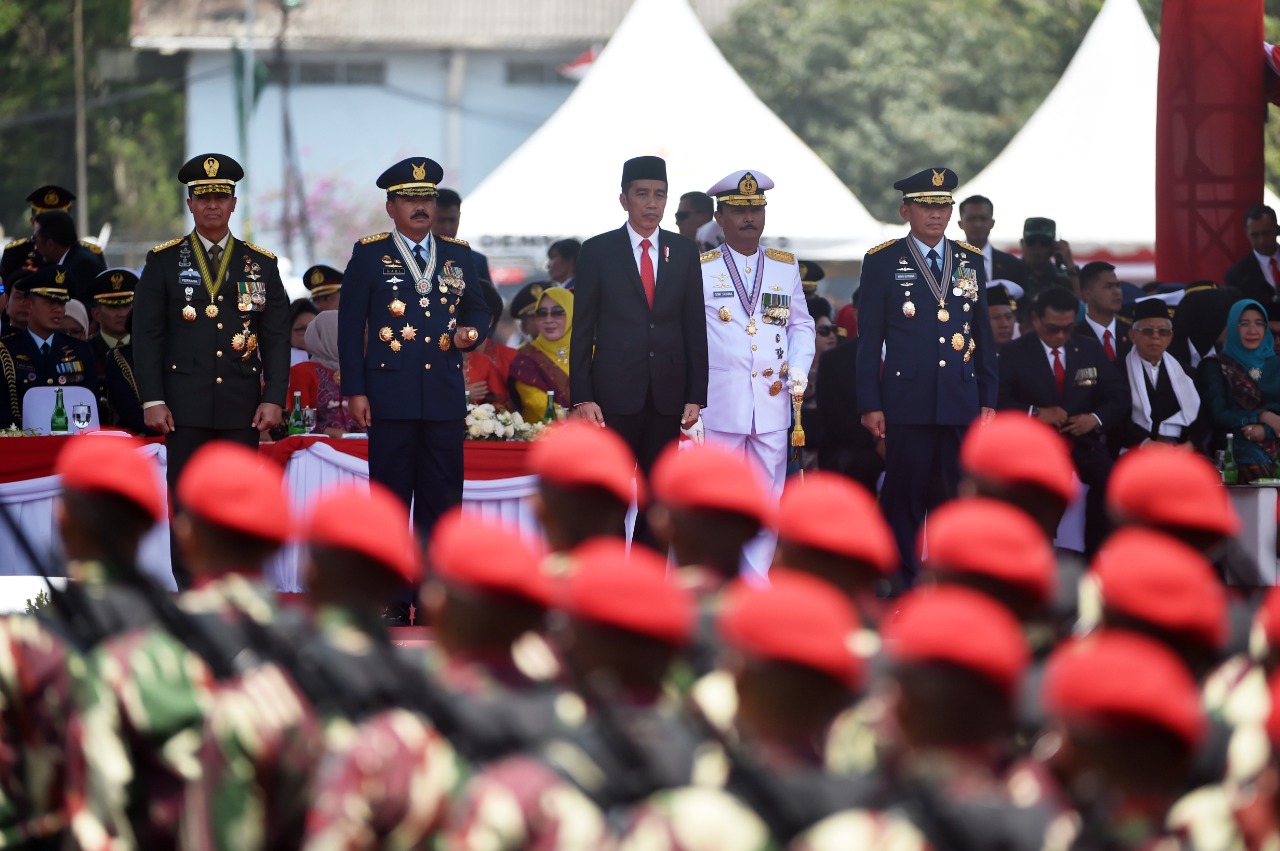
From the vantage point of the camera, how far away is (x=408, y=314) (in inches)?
360

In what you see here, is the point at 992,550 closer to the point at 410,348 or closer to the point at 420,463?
the point at 410,348

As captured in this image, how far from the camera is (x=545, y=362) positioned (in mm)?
11102

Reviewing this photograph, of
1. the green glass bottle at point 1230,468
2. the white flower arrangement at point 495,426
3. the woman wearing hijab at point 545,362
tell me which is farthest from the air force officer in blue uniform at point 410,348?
the green glass bottle at point 1230,468

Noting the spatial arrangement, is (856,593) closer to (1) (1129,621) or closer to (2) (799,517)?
(2) (799,517)

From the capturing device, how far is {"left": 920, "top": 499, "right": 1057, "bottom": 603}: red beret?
404 centimetres

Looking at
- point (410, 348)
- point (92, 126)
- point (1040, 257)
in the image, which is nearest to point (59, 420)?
point (410, 348)

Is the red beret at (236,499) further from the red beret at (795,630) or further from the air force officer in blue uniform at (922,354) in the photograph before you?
the air force officer in blue uniform at (922,354)

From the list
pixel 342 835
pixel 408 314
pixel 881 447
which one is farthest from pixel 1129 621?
pixel 881 447

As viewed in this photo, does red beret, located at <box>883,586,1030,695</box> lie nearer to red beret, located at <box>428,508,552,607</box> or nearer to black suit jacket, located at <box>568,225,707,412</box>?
red beret, located at <box>428,508,552,607</box>

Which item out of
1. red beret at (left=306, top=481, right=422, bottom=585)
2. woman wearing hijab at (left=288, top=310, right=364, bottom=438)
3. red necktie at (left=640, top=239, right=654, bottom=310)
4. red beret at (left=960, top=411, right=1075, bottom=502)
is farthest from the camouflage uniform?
woman wearing hijab at (left=288, top=310, right=364, bottom=438)

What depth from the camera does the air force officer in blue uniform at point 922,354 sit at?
9602 millimetres

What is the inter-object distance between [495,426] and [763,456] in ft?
4.73

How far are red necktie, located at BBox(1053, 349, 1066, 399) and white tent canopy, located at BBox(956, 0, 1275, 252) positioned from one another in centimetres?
733

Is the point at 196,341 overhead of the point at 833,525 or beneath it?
overhead
